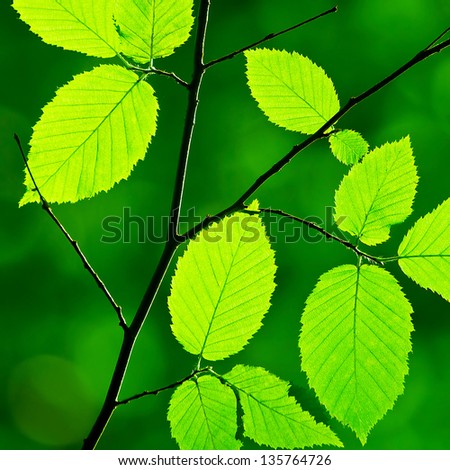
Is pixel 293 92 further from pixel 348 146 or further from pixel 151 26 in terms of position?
pixel 151 26

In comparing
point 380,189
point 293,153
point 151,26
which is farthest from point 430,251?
point 151,26

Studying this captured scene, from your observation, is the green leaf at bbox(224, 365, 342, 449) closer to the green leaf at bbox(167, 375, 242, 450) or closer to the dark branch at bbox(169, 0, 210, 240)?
the green leaf at bbox(167, 375, 242, 450)

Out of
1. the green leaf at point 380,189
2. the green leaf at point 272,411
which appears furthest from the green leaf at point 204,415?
Result: the green leaf at point 380,189

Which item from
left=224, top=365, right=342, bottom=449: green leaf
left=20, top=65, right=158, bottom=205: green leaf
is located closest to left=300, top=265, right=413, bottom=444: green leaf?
left=224, top=365, right=342, bottom=449: green leaf

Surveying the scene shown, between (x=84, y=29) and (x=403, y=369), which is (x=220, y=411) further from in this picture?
(x=84, y=29)

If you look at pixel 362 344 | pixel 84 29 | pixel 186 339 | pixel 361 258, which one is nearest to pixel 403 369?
pixel 362 344

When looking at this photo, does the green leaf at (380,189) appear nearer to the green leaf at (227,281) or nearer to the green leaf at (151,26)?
the green leaf at (227,281)

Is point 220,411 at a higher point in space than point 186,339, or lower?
lower
